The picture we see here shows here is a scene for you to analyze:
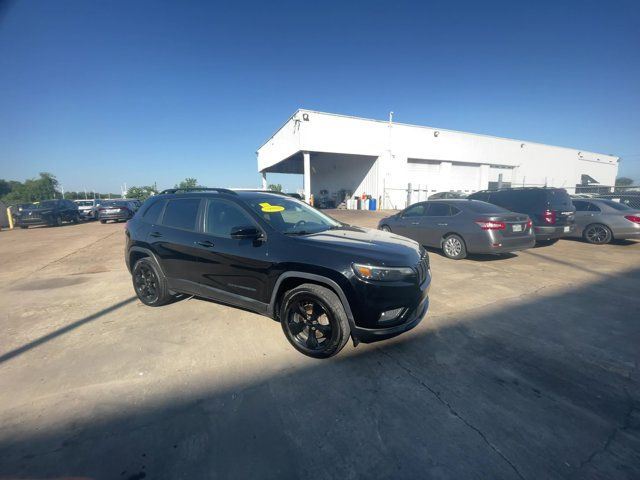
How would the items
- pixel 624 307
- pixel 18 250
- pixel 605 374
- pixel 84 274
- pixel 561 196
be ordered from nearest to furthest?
1. pixel 605 374
2. pixel 624 307
3. pixel 84 274
4. pixel 561 196
5. pixel 18 250

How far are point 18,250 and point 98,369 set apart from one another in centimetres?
1095

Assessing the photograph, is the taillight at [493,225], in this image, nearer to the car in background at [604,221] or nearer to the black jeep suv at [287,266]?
the black jeep suv at [287,266]

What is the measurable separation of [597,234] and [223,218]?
38.4 feet

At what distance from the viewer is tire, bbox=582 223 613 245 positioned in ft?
28.9

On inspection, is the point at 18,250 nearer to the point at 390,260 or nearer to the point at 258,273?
the point at 258,273

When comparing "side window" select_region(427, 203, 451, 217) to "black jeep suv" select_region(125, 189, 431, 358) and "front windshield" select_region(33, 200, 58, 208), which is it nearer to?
"black jeep suv" select_region(125, 189, 431, 358)

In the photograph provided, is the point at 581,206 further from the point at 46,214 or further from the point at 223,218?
the point at 46,214

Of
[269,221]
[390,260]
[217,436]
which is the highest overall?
[269,221]

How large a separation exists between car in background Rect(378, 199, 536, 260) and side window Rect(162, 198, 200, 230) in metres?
5.90

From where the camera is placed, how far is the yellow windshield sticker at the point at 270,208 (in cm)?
355

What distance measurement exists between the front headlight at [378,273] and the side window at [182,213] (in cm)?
245

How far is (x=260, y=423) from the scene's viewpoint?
2.14 m

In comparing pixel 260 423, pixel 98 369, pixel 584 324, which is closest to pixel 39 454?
pixel 98 369

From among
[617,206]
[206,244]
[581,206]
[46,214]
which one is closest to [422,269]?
[206,244]
